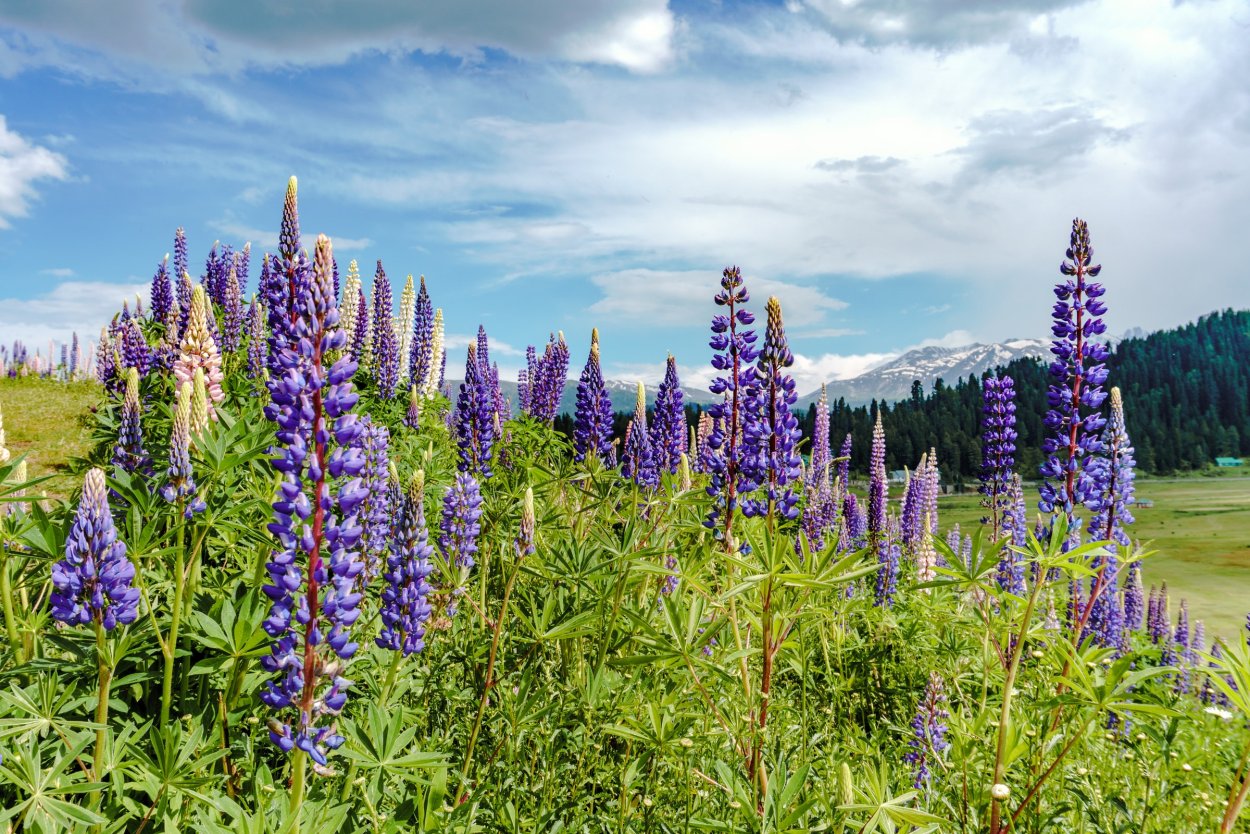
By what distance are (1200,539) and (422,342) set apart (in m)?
45.1

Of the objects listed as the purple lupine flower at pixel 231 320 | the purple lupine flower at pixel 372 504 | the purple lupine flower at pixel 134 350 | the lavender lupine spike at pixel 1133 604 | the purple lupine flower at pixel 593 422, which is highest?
the purple lupine flower at pixel 231 320

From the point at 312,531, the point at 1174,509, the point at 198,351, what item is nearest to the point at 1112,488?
the point at 312,531

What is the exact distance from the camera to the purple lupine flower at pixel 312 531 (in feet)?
7.41

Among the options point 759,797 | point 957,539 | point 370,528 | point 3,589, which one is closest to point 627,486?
point 370,528

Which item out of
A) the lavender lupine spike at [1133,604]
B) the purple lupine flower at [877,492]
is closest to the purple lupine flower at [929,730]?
the purple lupine flower at [877,492]

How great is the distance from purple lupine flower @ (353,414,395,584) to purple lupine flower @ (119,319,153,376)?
4768 millimetres

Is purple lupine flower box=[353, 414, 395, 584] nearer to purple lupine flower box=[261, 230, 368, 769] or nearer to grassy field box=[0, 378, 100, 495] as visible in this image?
purple lupine flower box=[261, 230, 368, 769]

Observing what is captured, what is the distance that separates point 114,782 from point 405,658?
4.56ft

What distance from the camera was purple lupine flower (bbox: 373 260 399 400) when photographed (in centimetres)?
1136

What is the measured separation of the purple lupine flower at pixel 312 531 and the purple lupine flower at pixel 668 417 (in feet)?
17.3

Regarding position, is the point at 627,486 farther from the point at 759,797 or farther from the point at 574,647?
the point at 759,797

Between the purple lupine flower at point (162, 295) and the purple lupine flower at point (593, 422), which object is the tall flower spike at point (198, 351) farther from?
the purple lupine flower at point (162, 295)

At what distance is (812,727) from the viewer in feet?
16.9

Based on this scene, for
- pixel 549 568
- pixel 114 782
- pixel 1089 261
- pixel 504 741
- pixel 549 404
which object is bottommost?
pixel 504 741
